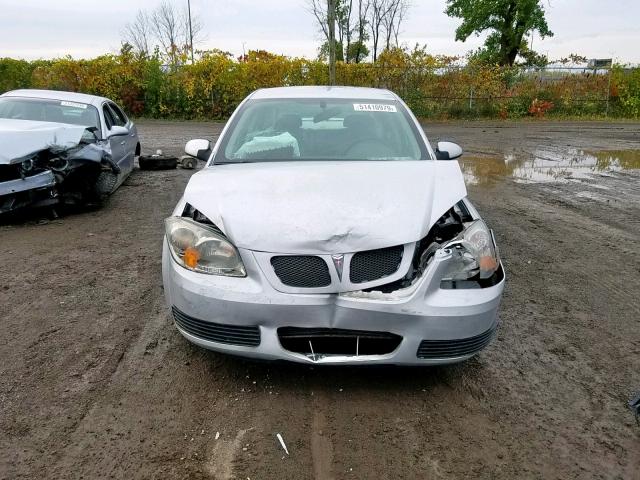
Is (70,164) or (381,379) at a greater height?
(70,164)

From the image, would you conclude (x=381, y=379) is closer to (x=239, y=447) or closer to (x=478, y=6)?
(x=239, y=447)

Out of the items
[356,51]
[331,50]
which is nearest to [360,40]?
[356,51]

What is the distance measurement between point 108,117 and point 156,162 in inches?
69.1

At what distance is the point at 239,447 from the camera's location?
248 centimetres

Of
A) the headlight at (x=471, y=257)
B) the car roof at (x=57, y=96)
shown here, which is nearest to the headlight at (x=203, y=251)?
the headlight at (x=471, y=257)

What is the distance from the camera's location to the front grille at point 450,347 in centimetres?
276

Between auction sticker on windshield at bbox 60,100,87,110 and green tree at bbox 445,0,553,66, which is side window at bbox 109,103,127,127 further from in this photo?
green tree at bbox 445,0,553,66

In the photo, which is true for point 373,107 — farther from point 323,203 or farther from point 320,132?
point 323,203

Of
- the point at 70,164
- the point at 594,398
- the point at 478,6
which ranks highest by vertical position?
the point at 478,6

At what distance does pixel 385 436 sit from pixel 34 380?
1905 millimetres

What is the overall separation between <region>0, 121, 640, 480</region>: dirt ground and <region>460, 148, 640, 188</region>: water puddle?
4970 millimetres

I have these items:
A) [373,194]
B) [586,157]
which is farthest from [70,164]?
[586,157]

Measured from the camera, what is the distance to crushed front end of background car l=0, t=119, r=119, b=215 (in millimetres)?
5941

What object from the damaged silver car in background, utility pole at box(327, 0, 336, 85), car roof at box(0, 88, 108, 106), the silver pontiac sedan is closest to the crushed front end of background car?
the damaged silver car in background
